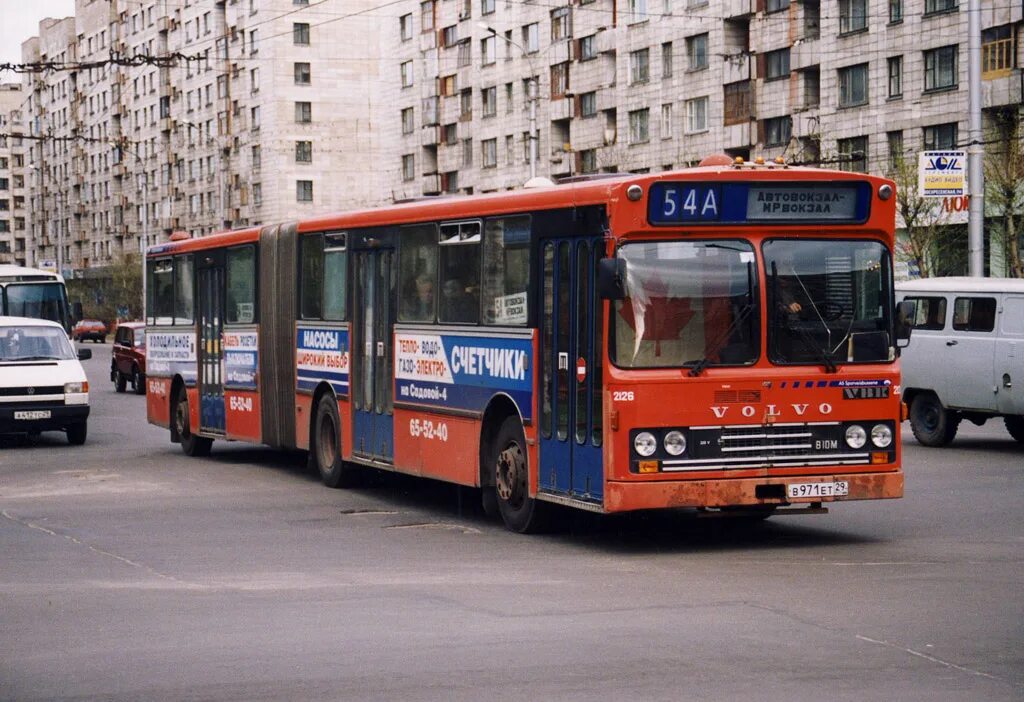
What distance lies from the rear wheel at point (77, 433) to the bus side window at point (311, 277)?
7.84 meters

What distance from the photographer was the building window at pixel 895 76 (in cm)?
5745

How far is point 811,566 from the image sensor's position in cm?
1162

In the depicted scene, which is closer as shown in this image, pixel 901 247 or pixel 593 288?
pixel 593 288

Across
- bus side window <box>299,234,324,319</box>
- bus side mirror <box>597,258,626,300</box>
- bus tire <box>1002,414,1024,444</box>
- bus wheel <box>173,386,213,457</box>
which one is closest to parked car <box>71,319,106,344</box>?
bus wheel <box>173,386,213,457</box>

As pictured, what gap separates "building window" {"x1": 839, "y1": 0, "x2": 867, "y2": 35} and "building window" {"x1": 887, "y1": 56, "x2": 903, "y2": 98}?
1.74 meters

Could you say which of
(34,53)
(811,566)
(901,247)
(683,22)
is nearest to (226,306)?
(811,566)

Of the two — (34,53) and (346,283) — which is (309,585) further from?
(34,53)

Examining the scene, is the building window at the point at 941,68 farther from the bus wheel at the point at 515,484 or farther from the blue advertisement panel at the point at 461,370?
the bus wheel at the point at 515,484

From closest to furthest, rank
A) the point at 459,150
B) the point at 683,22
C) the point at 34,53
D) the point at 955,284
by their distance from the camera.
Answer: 1. the point at 955,284
2. the point at 683,22
3. the point at 459,150
4. the point at 34,53

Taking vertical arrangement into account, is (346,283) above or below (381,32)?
below

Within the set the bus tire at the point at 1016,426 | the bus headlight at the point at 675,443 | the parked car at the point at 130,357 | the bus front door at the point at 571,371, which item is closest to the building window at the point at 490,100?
the parked car at the point at 130,357

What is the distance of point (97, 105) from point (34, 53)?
70.3ft

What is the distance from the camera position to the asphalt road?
25.5 feet

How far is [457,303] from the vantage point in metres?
14.8
